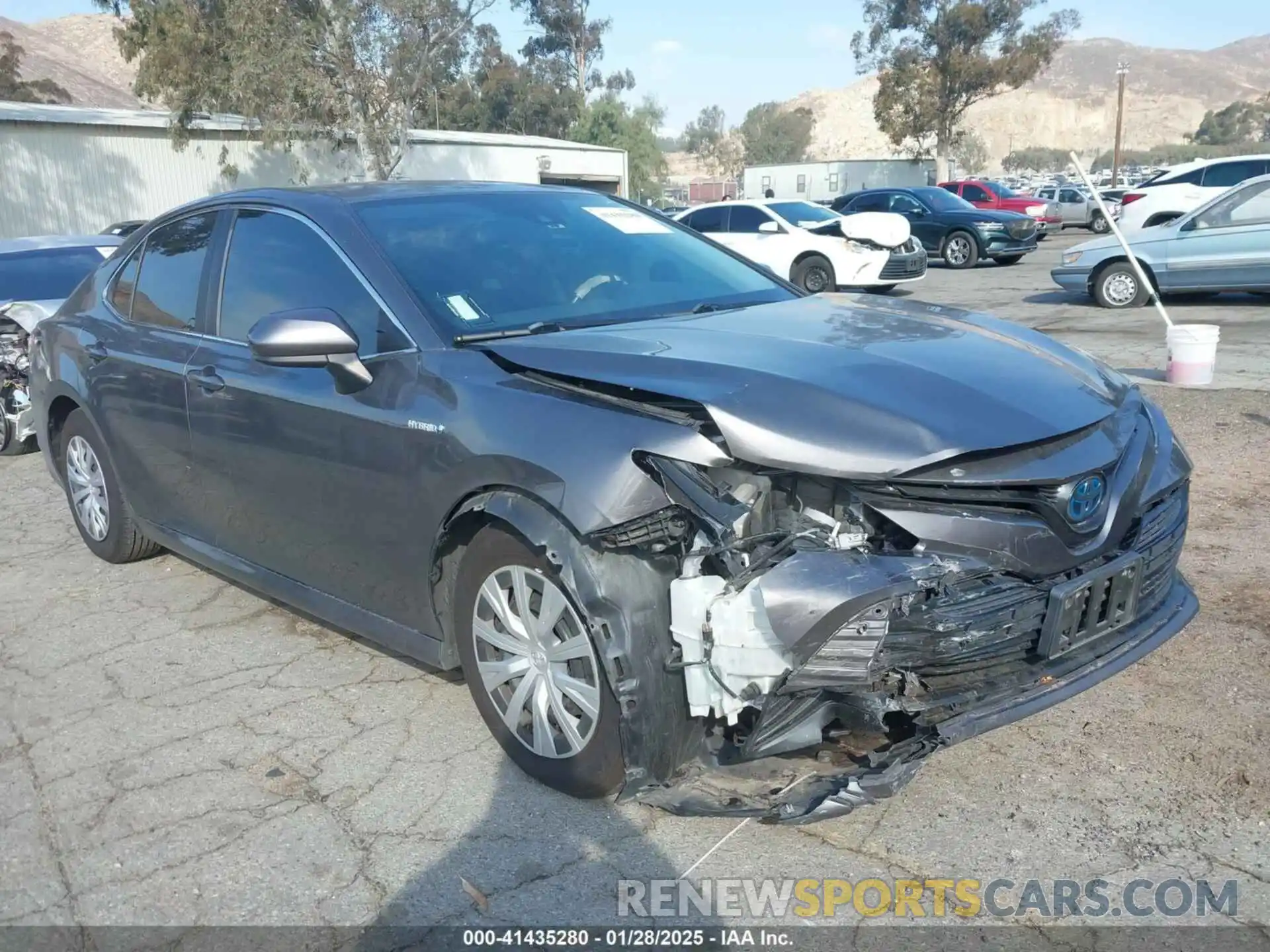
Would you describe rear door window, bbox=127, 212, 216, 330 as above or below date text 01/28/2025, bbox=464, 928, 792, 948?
above

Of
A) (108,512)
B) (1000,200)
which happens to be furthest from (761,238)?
(1000,200)

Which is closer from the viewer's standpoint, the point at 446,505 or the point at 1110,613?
the point at 1110,613

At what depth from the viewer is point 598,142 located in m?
64.8

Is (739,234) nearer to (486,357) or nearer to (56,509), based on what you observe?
(56,509)

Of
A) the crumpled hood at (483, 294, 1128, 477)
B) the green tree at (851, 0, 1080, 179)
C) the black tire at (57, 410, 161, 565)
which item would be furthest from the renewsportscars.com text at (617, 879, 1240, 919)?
the green tree at (851, 0, 1080, 179)

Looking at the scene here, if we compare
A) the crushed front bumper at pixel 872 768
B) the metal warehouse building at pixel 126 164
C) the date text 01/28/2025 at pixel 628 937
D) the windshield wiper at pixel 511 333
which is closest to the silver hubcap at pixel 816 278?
the metal warehouse building at pixel 126 164

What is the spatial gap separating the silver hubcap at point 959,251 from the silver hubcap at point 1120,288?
8423mm

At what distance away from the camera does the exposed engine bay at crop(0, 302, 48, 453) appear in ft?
27.0

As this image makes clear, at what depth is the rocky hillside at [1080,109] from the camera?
147 meters

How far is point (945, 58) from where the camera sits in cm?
4597

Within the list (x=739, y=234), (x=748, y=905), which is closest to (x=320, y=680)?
(x=748, y=905)

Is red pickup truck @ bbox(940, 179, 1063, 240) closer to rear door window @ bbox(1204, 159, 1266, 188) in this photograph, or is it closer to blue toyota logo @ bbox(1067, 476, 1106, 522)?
rear door window @ bbox(1204, 159, 1266, 188)

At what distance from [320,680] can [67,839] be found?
3.57 feet

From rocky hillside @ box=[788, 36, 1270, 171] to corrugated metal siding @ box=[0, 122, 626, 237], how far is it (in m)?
113
